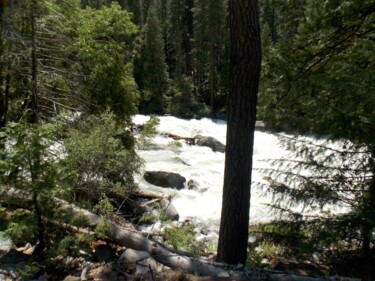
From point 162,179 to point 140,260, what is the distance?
773 centimetres

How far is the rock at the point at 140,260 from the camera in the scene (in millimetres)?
3910

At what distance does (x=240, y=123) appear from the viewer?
4504mm

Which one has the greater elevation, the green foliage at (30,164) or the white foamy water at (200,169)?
the green foliage at (30,164)

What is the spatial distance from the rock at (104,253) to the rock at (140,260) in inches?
13.1

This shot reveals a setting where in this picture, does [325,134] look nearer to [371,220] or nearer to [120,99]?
[371,220]

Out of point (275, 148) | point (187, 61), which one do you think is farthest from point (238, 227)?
point (187, 61)

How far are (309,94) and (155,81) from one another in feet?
104

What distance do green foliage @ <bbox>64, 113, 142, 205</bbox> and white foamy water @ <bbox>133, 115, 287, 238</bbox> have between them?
144 cm

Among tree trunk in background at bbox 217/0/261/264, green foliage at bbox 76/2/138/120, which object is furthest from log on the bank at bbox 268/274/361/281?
green foliage at bbox 76/2/138/120

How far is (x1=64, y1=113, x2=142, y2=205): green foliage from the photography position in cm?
680

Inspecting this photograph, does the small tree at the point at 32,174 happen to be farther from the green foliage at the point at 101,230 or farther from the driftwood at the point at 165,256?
the green foliage at the point at 101,230

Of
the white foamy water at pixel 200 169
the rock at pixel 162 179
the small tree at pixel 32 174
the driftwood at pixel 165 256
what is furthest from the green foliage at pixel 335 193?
the rock at pixel 162 179

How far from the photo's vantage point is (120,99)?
12375 millimetres

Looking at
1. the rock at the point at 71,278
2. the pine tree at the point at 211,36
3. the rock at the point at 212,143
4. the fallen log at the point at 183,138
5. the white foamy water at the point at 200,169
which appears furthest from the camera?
the pine tree at the point at 211,36
